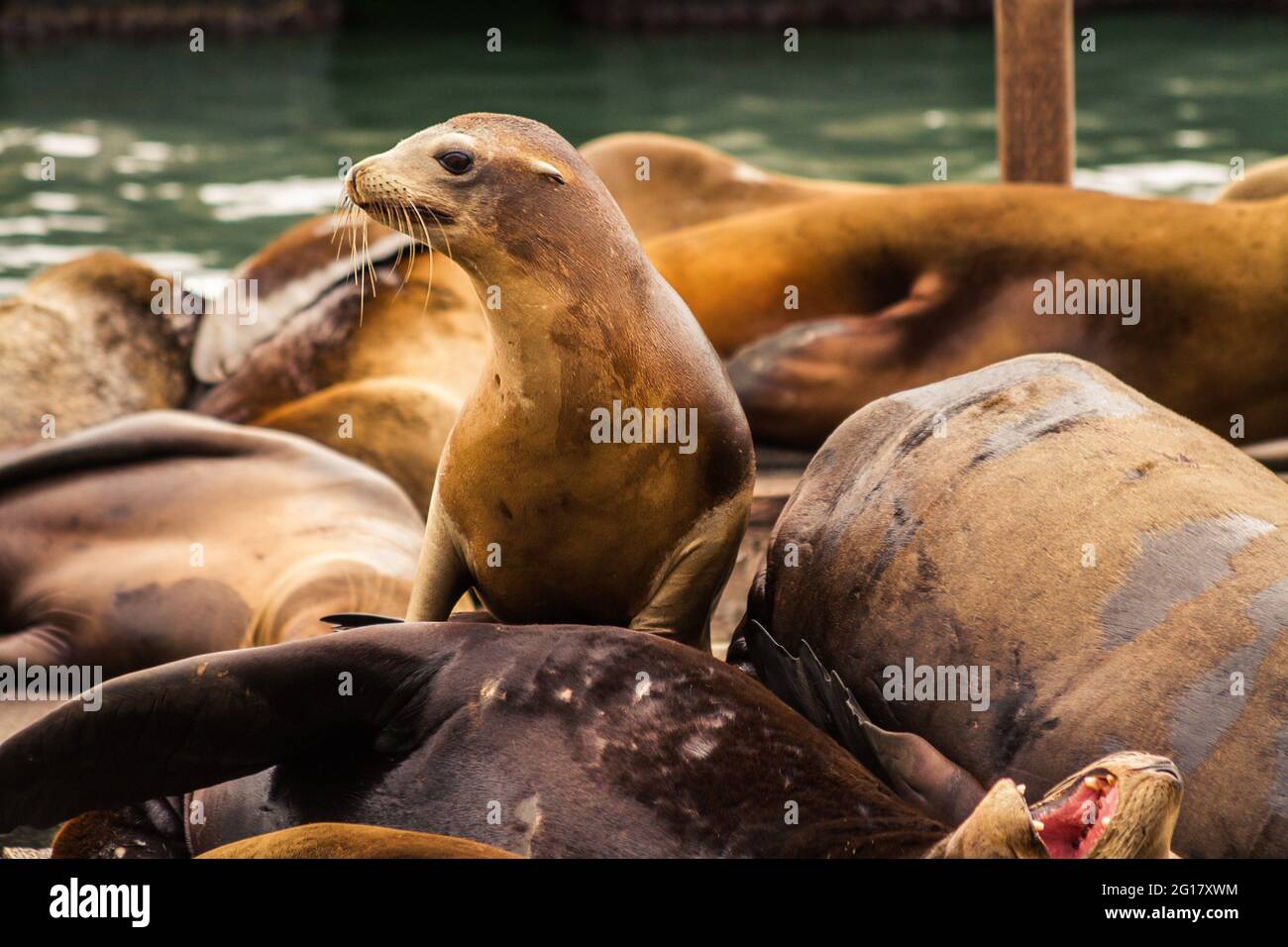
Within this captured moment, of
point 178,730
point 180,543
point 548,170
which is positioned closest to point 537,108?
point 180,543

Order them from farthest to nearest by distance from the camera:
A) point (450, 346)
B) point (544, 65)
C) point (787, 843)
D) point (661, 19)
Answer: point (661, 19)
point (544, 65)
point (450, 346)
point (787, 843)

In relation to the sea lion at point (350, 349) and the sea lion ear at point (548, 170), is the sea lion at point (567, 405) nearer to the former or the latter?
the sea lion ear at point (548, 170)

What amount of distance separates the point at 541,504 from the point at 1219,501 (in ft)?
3.24

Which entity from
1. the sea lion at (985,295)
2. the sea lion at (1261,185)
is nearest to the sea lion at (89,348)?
the sea lion at (985,295)

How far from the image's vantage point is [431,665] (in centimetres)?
237

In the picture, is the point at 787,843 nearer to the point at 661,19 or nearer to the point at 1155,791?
the point at 1155,791

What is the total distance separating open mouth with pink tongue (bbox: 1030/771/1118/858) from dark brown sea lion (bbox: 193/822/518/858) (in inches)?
25.9

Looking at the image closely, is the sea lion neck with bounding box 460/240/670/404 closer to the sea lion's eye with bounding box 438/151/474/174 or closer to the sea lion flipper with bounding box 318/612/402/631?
the sea lion's eye with bounding box 438/151/474/174

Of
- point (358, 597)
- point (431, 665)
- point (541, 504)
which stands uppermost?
point (541, 504)

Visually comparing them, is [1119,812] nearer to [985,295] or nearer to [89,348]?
[985,295]

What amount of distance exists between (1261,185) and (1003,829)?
4259 mm

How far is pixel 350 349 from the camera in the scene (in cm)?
523

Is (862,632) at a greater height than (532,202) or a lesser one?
lesser

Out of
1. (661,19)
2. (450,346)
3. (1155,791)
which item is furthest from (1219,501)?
(661,19)
